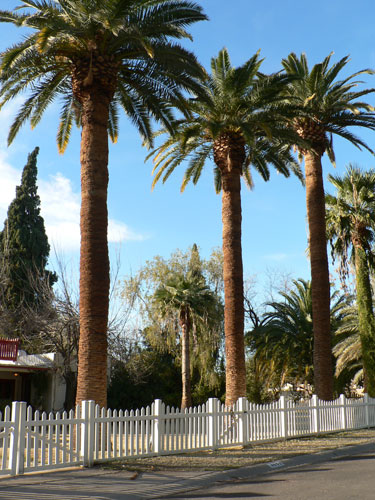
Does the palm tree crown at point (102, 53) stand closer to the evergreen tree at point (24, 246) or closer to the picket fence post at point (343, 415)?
the picket fence post at point (343, 415)

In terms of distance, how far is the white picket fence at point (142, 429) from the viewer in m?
9.82

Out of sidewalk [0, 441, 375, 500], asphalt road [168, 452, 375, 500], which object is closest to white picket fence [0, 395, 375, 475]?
sidewalk [0, 441, 375, 500]

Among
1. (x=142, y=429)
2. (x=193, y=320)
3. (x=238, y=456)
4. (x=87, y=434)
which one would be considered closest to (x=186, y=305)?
(x=193, y=320)

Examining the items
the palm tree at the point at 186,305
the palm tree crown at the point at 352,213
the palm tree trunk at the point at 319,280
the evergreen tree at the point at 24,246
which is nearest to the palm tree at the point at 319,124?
the palm tree trunk at the point at 319,280

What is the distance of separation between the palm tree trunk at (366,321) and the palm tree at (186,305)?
10.9 metres

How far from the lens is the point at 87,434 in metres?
10.8

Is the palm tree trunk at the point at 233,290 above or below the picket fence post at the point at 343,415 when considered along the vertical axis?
above

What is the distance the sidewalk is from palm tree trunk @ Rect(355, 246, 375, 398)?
13515mm

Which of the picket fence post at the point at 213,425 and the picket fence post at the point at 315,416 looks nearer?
the picket fence post at the point at 213,425

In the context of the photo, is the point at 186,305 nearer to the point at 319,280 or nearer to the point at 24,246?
the point at 319,280

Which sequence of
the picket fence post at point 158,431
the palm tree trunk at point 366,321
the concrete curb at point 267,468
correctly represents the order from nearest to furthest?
the concrete curb at point 267,468, the picket fence post at point 158,431, the palm tree trunk at point 366,321

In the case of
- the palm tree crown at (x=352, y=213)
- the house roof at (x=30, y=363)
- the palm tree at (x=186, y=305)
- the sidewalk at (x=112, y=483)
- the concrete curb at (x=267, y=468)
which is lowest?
the concrete curb at (x=267, y=468)

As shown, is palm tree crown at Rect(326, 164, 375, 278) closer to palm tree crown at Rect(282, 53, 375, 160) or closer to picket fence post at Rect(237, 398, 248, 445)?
palm tree crown at Rect(282, 53, 375, 160)

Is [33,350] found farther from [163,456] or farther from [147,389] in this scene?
[163,456]
